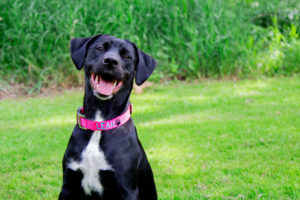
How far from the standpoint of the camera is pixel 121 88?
3.43 meters

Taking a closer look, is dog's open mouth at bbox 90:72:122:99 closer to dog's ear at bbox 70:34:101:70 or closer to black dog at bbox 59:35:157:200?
black dog at bbox 59:35:157:200

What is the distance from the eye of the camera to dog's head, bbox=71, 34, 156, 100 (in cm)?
335

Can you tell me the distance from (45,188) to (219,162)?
194cm

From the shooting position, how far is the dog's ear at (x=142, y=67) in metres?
3.61

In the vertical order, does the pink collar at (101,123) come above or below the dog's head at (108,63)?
below

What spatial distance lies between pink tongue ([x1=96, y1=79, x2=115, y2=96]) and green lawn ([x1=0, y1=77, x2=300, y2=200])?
4.41ft

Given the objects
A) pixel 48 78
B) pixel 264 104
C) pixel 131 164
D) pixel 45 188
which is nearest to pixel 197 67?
pixel 264 104

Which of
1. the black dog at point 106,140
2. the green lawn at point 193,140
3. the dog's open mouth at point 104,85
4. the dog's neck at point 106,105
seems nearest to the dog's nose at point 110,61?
the black dog at point 106,140

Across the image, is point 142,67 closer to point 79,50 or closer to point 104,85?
point 104,85

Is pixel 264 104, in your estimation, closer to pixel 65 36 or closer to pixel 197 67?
pixel 197 67

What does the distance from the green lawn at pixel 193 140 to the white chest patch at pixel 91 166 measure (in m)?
1.08

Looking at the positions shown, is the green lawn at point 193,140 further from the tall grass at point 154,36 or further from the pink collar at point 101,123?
the pink collar at point 101,123

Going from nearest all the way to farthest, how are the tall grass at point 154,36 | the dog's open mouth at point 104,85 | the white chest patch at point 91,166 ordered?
the white chest patch at point 91,166 → the dog's open mouth at point 104,85 → the tall grass at point 154,36

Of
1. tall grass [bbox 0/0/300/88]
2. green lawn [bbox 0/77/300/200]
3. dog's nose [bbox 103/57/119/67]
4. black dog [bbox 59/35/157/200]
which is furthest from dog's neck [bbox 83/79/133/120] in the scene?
tall grass [bbox 0/0/300/88]
